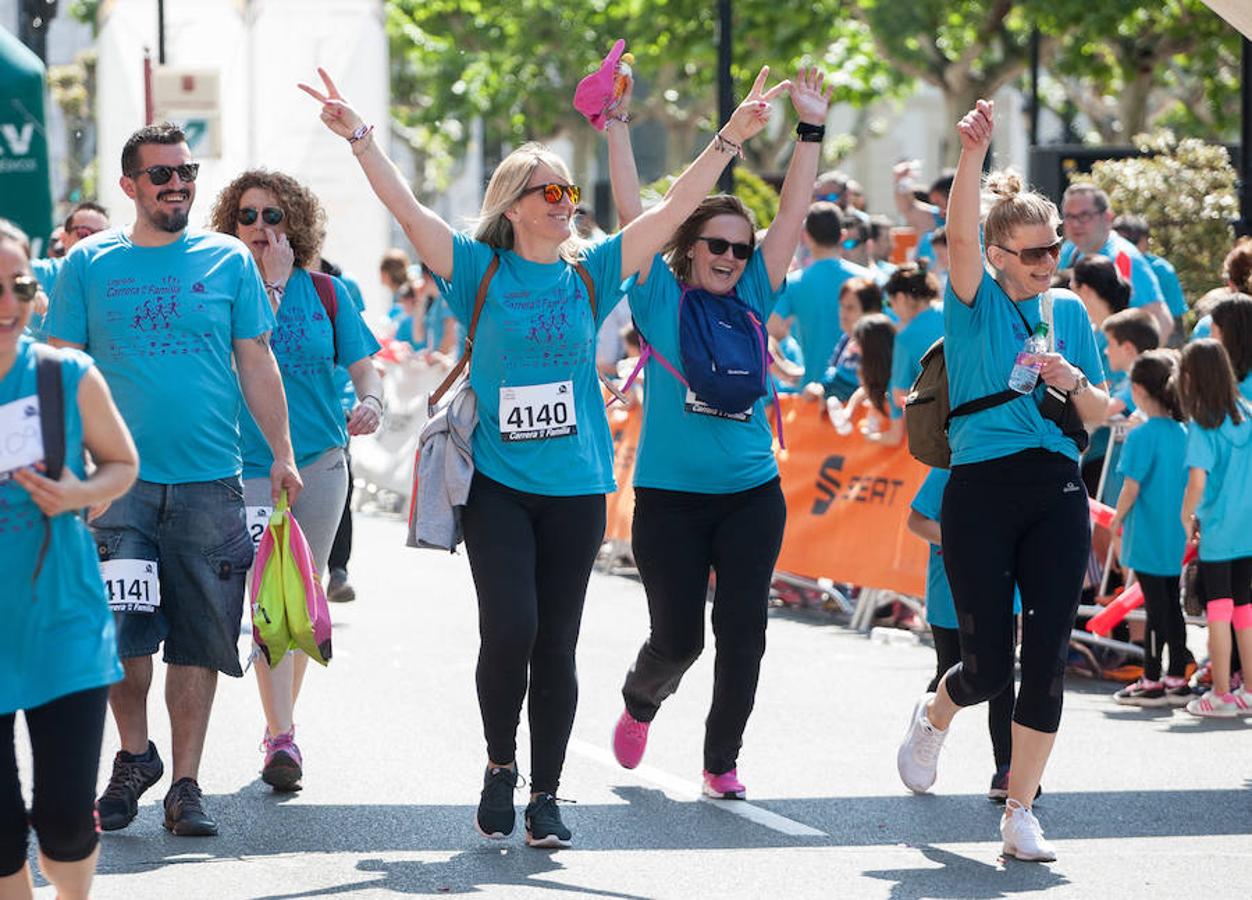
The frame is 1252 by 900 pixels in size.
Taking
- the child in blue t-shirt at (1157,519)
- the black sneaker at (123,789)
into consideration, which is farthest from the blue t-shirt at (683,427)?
the child in blue t-shirt at (1157,519)

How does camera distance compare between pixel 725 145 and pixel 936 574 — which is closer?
pixel 725 145

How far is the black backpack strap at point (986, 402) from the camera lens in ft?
22.6

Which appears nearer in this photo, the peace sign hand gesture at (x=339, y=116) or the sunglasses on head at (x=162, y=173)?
the peace sign hand gesture at (x=339, y=116)

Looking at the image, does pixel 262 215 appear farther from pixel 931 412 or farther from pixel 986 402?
pixel 986 402

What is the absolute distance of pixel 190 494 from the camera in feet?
22.9

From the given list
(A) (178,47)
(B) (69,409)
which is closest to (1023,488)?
(B) (69,409)

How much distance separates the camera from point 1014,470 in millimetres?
6891

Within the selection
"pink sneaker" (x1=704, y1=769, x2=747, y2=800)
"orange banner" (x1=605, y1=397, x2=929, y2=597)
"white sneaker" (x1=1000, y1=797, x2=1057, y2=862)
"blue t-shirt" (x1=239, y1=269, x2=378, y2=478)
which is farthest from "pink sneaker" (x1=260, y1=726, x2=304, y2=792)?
"orange banner" (x1=605, y1=397, x2=929, y2=597)

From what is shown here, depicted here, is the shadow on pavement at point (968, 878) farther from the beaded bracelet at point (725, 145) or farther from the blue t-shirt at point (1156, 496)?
the blue t-shirt at point (1156, 496)

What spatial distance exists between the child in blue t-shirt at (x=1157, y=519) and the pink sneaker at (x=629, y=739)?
2806 millimetres

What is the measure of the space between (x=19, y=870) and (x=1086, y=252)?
27.0 feet

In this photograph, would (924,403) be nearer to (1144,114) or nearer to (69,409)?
(69,409)

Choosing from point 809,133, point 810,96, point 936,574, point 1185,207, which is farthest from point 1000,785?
point 1185,207

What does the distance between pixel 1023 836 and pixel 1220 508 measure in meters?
3.22
